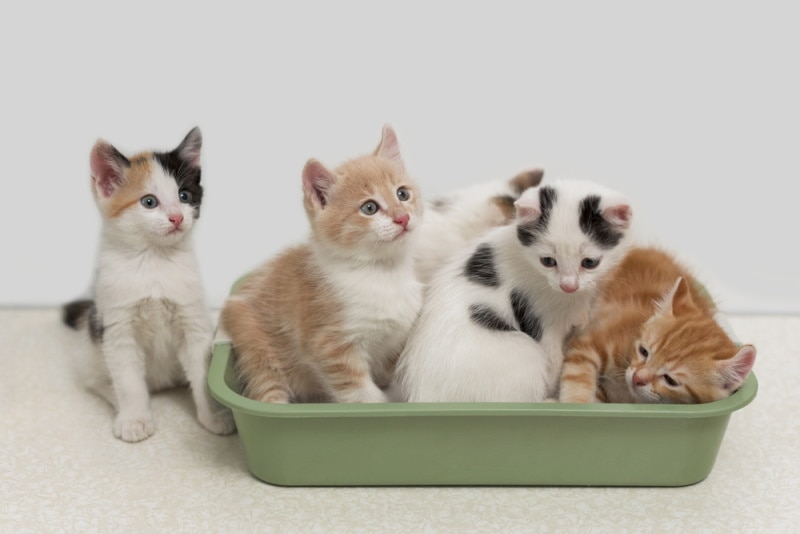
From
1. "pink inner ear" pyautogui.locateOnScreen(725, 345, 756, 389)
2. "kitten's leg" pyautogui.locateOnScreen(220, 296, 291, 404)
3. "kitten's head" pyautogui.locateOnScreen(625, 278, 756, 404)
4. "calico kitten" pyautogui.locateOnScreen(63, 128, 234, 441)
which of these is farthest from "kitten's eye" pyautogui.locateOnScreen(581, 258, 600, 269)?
"calico kitten" pyautogui.locateOnScreen(63, 128, 234, 441)

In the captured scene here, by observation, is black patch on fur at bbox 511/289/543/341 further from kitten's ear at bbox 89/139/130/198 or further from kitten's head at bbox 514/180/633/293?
kitten's ear at bbox 89/139/130/198

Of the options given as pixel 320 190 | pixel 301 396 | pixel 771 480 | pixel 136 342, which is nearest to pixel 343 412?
pixel 301 396

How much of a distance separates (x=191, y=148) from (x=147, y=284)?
32 cm

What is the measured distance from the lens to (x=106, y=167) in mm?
1940

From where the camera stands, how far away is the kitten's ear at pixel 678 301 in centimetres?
190

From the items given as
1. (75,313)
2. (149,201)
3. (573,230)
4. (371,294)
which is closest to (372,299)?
(371,294)

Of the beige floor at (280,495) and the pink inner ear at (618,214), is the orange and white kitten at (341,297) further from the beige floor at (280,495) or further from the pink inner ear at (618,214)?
the pink inner ear at (618,214)

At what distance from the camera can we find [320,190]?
5.98 feet

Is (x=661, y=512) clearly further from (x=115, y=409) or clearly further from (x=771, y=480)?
(x=115, y=409)

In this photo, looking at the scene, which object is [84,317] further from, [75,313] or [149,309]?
[149,309]

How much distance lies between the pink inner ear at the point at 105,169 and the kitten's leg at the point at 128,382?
1.04 feet

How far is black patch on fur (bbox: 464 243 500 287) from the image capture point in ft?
6.28

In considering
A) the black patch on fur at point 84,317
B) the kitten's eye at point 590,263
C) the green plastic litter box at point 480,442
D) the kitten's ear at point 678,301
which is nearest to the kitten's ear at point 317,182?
the green plastic litter box at point 480,442

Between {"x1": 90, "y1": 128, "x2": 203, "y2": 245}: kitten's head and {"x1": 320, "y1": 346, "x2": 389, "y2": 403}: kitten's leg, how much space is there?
17.9 inches
